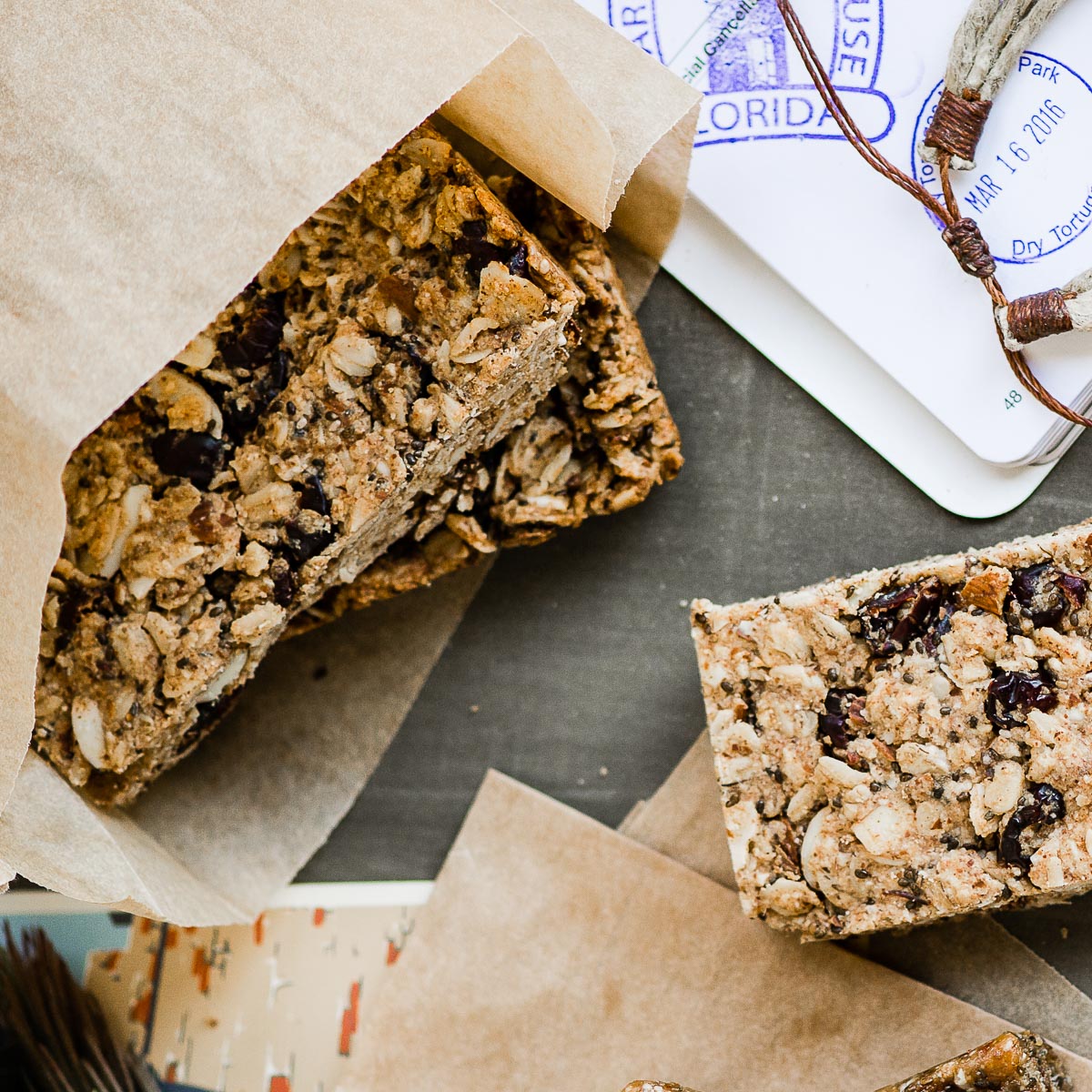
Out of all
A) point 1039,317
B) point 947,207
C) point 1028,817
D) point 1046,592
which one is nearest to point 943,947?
point 1028,817

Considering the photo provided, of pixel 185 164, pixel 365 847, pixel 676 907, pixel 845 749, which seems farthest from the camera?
pixel 365 847

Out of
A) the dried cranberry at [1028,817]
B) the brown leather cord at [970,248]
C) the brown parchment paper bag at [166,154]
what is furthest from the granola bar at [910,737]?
the brown parchment paper bag at [166,154]

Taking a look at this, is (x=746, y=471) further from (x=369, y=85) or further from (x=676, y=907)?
(x=369, y=85)

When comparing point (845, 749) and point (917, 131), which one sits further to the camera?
point (917, 131)

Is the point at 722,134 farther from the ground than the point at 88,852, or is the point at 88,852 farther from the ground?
the point at 722,134

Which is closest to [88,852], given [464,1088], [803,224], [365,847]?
[365,847]

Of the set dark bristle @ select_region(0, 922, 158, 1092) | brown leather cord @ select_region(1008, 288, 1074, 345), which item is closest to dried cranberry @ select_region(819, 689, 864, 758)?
brown leather cord @ select_region(1008, 288, 1074, 345)

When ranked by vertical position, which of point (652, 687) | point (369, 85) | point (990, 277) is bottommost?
point (652, 687)
